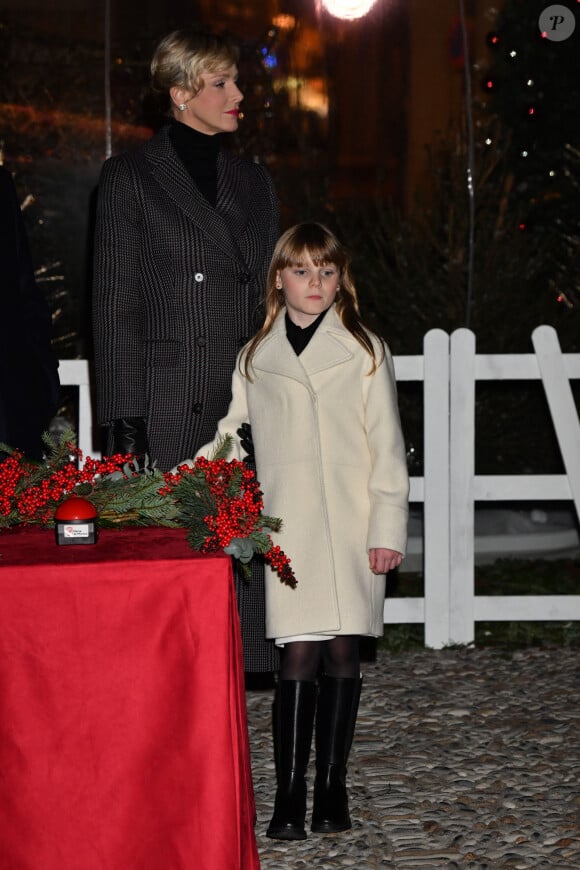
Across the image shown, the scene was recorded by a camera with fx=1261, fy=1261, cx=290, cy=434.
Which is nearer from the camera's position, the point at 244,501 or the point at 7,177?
the point at 244,501

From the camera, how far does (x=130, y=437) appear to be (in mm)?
3559

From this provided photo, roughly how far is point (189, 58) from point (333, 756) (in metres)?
2.03

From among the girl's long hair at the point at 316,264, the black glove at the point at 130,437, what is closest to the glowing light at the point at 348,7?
the girl's long hair at the point at 316,264

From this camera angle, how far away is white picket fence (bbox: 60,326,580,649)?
5688 millimetres

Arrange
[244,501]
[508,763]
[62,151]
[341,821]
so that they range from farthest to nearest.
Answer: [62,151]
[508,763]
[341,821]
[244,501]

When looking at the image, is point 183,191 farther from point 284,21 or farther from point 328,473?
point 284,21

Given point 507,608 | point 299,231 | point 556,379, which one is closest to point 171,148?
point 299,231

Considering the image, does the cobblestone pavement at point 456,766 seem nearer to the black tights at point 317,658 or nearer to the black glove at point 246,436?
the black tights at point 317,658

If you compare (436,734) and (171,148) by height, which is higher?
(171,148)

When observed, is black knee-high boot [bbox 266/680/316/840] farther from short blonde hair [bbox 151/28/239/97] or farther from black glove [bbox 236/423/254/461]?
short blonde hair [bbox 151/28/239/97]

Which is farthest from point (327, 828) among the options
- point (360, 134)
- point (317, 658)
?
point (360, 134)

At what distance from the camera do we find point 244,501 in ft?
8.76

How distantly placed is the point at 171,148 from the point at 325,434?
99 centimetres

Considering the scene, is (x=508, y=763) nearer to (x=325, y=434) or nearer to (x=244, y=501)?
(x=325, y=434)
